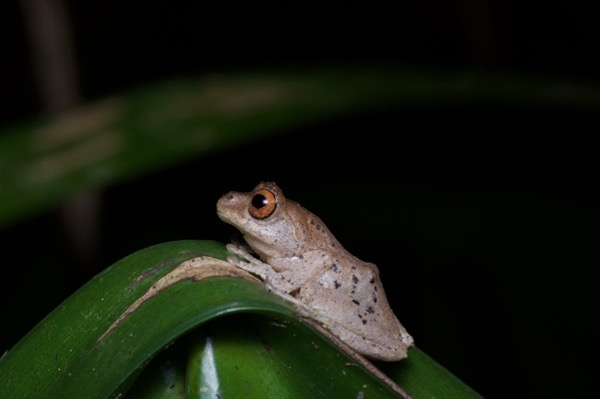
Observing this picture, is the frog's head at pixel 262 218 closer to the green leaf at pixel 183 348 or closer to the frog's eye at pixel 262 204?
the frog's eye at pixel 262 204

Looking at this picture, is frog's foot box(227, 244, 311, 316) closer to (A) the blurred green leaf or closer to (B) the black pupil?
(B) the black pupil

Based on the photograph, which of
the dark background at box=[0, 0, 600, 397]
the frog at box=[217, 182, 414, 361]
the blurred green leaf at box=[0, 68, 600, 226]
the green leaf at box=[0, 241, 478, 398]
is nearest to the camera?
the green leaf at box=[0, 241, 478, 398]

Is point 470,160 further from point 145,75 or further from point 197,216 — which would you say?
point 145,75

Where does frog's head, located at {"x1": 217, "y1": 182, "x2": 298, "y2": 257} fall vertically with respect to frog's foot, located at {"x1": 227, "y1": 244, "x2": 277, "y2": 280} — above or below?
above

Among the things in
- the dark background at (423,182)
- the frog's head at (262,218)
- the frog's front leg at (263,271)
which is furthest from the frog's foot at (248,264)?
the dark background at (423,182)

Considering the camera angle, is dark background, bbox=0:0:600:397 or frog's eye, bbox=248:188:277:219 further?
dark background, bbox=0:0:600:397

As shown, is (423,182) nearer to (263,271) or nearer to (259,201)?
(259,201)

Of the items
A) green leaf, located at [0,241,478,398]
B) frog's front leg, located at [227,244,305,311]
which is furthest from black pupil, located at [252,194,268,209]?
green leaf, located at [0,241,478,398]

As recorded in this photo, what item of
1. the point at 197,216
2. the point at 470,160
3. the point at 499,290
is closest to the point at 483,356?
the point at 499,290
